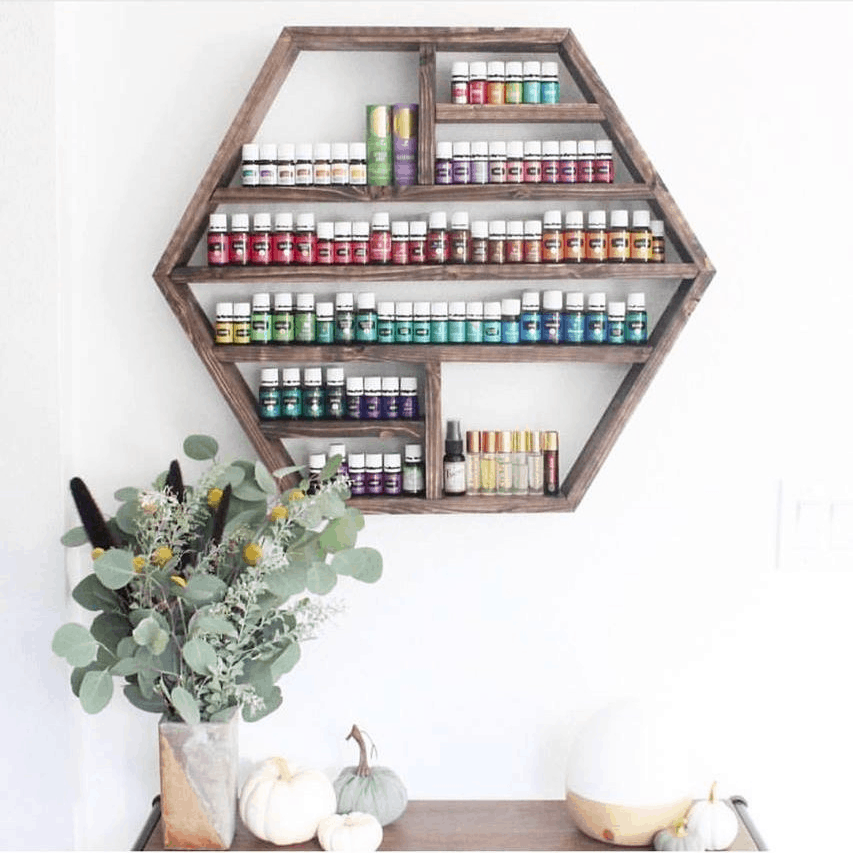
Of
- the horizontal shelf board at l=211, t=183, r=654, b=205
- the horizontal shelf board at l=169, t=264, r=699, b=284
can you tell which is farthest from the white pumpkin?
the horizontal shelf board at l=211, t=183, r=654, b=205

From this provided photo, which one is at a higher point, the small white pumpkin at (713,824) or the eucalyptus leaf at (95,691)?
the eucalyptus leaf at (95,691)

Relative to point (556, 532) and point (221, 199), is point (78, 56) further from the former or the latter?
point (556, 532)

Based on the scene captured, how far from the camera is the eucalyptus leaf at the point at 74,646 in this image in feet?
5.51

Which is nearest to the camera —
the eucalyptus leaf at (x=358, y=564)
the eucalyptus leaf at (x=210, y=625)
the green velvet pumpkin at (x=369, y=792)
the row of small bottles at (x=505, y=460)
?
the eucalyptus leaf at (x=210, y=625)

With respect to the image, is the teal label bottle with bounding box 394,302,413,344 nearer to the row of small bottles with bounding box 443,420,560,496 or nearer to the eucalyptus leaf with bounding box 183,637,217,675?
the row of small bottles with bounding box 443,420,560,496

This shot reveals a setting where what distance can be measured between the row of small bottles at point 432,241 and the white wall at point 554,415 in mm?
145

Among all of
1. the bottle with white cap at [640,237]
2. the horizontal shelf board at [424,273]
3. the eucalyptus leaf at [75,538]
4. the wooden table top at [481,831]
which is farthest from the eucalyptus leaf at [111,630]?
the bottle with white cap at [640,237]

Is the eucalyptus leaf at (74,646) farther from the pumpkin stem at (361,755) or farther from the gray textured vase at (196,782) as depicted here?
the pumpkin stem at (361,755)

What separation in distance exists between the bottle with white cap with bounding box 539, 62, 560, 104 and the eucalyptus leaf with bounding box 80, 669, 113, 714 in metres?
1.17

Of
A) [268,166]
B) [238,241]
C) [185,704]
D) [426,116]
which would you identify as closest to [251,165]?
[268,166]

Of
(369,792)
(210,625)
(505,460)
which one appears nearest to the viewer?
(210,625)

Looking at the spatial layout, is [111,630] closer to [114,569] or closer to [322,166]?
[114,569]

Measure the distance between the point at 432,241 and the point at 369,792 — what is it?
925 millimetres

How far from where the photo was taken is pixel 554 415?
80.0 inches
